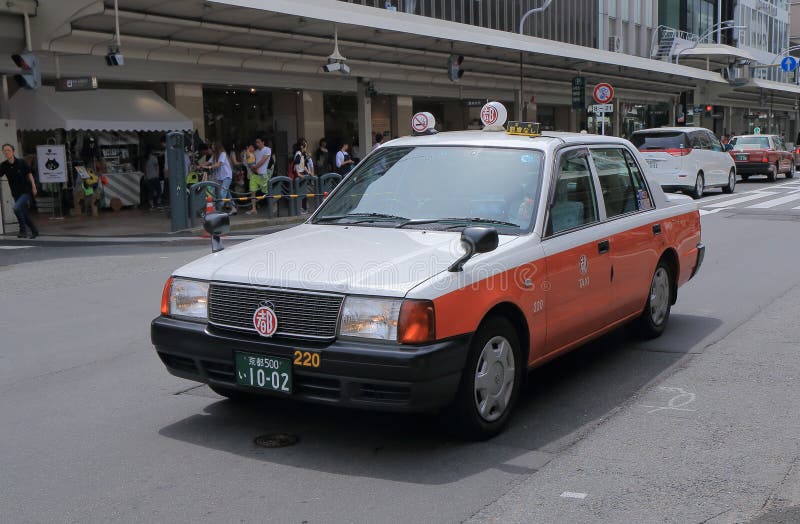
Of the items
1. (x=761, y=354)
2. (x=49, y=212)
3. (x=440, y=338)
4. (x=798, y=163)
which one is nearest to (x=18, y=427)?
(x=440, y=338)

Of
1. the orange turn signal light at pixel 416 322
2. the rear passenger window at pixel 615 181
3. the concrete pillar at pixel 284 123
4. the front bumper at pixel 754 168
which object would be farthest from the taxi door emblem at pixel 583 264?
the front bumper at pixel 754 168

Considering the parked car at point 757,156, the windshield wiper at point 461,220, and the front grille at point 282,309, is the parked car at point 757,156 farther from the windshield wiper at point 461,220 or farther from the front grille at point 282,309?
the front grille at point 282,309

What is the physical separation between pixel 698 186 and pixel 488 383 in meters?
20.1

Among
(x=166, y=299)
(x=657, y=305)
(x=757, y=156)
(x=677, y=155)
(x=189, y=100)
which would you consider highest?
(x=189, y=100)

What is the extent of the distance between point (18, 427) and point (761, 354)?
5.55 meters

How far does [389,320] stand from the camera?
179 inches

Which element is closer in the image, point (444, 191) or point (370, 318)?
point (370, 318)

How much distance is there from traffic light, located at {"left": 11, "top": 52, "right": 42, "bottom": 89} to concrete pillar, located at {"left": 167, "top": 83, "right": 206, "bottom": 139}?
6.36 metres

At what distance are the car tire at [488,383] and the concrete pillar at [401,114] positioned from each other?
87.2ft

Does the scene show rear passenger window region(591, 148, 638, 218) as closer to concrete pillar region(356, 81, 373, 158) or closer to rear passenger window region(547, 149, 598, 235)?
rear passenger window region(547, 149, 598, 235)

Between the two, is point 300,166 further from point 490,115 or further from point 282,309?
point 282,309

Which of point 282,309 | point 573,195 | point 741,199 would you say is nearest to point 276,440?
point 282,309

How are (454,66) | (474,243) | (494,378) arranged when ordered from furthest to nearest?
(454,66) < (494,378) < (474,243)

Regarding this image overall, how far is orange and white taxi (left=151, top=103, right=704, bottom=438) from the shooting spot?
4.59 m
